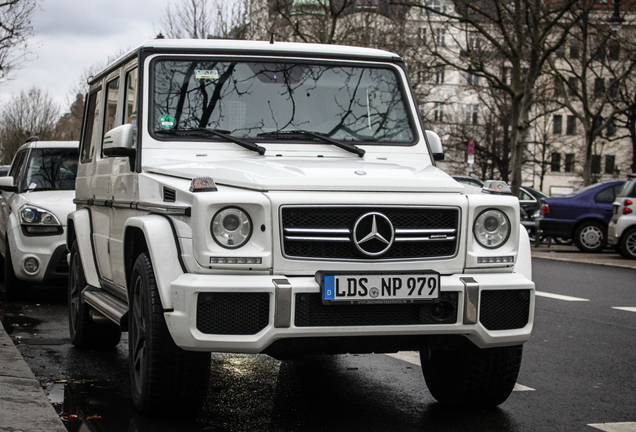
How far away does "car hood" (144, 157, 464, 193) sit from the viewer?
4.40 metres

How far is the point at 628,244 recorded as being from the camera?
18078 millimetres

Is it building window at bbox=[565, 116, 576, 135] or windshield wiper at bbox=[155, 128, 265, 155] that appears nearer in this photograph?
windshield wiper at bbox=[155, 128, 265, 155]

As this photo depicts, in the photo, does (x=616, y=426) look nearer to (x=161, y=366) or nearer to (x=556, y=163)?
(x=161, y=366)

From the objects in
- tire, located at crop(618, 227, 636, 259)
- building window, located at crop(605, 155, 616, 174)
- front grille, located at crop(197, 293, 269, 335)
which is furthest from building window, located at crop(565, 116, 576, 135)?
front grille, located at crop(197, 293, 269, 335)

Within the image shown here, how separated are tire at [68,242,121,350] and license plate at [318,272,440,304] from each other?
117 inches

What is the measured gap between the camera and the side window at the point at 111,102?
6492mm

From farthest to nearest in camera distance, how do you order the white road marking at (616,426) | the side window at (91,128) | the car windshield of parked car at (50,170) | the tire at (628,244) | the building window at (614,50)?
the building window at (614,50) → the tire at (628,244) → the car windshield of parked car at (50,170) → the side window at (91,128) → the white road marking at (616,426)

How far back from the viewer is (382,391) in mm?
5578

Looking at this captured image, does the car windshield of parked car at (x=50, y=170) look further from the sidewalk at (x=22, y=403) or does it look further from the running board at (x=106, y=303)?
the sidewalk at (x=22, y=403)

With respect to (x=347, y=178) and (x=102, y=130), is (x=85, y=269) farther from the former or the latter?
(x=347, y=178)

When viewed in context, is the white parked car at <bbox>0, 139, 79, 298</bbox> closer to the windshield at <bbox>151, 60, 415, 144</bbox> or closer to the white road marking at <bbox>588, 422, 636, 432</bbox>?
the windshield at <bbox>151, 60, 415, 144</bbox>

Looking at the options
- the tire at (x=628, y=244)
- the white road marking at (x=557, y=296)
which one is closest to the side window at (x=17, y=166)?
the white road marking at (x=557, y=296)

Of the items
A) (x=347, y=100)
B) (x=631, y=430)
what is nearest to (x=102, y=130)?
(x=347, y=100)

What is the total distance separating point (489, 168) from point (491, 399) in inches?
1928
